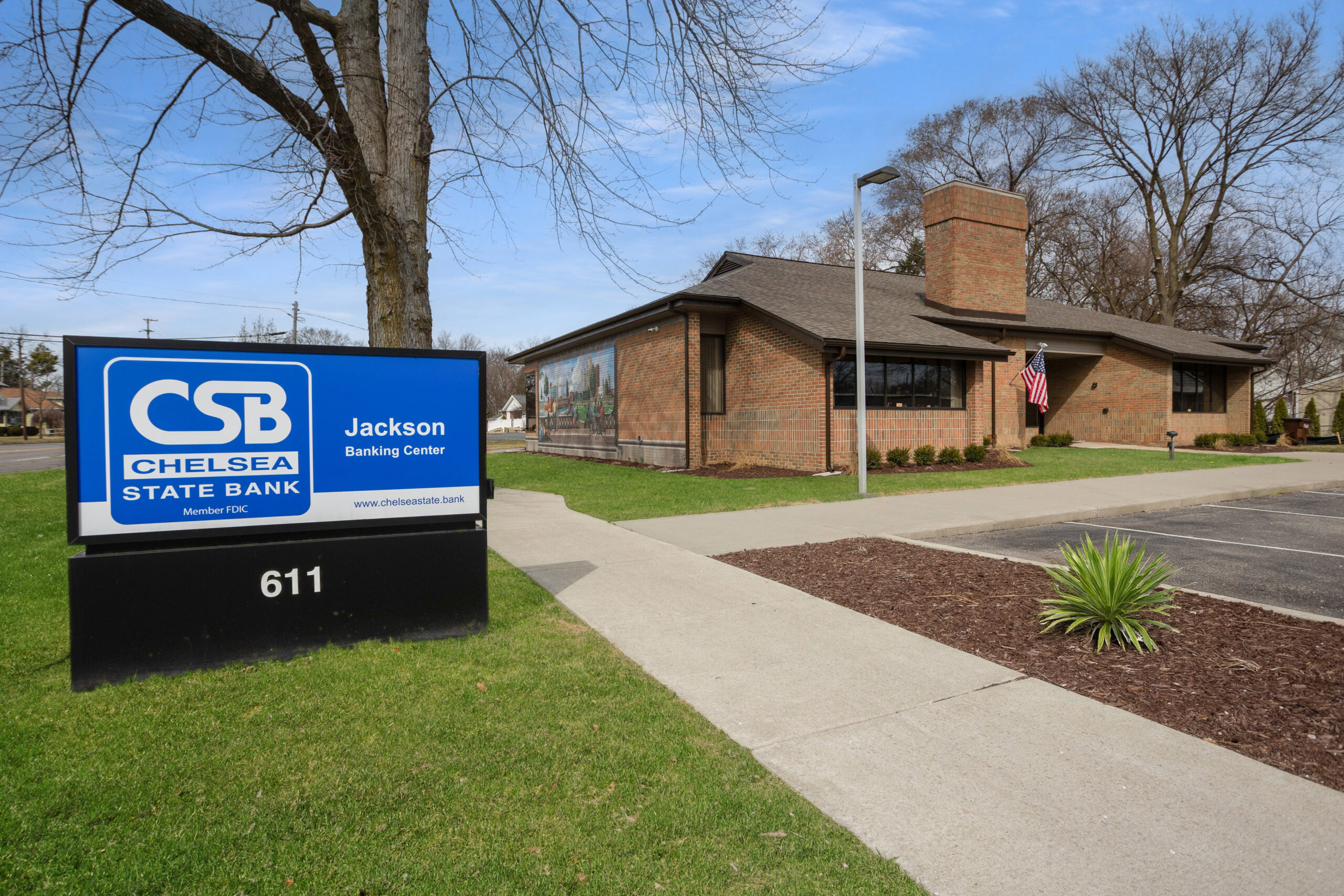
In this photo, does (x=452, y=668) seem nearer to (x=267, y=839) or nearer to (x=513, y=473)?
(x=267, y=839)

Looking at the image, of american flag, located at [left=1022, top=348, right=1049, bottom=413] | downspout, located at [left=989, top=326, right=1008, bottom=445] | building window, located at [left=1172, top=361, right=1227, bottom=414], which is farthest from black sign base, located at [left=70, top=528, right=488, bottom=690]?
building window, located at [left=1172, top=361, right=1227, bottom=414]

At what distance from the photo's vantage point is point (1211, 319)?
42.1 meters

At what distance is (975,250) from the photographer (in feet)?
77.2

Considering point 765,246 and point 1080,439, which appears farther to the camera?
point 765,246

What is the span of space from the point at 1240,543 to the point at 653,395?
47.9 feet

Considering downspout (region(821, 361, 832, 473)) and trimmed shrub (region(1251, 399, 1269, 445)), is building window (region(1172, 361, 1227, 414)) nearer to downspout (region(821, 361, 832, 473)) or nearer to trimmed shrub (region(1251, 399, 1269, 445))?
trimmed shrub (region(1251, 399, 1269, 445))

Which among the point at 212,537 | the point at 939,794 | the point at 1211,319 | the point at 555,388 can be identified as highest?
the point at 1211,319

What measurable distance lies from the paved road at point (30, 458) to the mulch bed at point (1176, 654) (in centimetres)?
1549

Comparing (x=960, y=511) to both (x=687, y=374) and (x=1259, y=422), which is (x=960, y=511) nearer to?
(x=687, y=374)

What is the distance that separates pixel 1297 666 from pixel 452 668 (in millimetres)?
4944

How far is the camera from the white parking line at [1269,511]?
1070 cm

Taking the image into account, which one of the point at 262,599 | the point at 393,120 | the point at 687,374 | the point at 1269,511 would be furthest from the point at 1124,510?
the point at 262,599

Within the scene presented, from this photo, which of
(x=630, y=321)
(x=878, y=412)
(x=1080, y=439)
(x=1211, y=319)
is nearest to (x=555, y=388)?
(x=630, y=321)

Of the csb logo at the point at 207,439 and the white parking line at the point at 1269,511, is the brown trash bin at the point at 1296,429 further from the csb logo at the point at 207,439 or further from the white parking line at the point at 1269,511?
the csb logo at the point at 207,439
